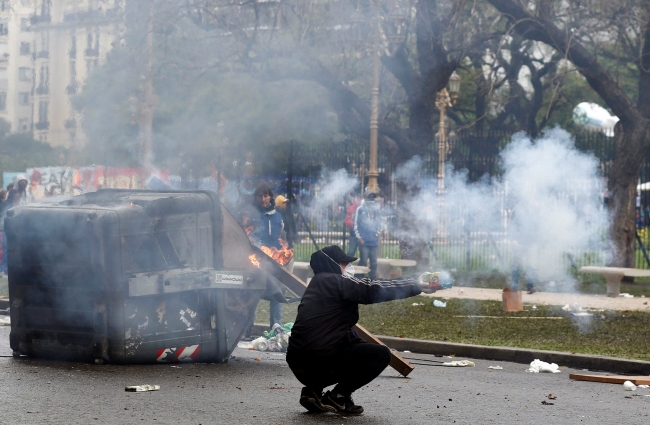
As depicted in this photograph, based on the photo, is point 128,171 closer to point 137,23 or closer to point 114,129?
point 114,129

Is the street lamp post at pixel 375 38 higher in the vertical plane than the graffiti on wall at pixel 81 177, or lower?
higher

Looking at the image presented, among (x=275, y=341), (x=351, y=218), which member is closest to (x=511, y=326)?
(x=275, y=341)

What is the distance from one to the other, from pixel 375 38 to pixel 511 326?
24.1 ft

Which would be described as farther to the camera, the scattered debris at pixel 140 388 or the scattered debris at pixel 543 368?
the scattered debris at pixel 543 368

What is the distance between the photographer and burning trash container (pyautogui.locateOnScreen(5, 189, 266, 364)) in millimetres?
8625

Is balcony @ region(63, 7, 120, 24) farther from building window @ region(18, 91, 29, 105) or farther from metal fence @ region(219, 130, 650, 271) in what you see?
metal fence @ region(219, 130, 650, 271)

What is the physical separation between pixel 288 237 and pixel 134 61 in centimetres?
740

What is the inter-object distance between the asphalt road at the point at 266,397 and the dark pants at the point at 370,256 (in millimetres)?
7630

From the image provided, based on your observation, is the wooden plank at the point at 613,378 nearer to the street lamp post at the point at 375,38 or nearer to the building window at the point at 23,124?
the street lamp post at the point at 375,38

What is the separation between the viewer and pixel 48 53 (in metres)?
17.2

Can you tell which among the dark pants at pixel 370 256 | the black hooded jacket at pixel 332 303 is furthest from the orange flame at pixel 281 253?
the dark pants at pixel 370 256

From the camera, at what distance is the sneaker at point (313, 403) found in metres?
6.80

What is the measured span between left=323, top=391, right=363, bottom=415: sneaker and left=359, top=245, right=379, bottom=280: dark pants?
1025cm

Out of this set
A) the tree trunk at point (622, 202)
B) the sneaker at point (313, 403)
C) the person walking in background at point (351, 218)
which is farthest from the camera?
the tree trunk at point (622, 202)
